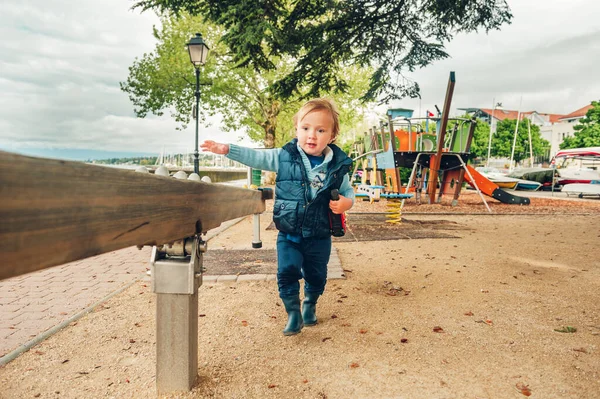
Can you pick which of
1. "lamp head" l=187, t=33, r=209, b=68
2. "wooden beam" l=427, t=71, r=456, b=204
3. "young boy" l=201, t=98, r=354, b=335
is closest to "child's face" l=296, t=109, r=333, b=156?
"young boy" l=201, t=98, r=354, b=335

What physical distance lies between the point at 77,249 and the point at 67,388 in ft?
5.92

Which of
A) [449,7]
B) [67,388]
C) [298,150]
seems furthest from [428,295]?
[449,7]

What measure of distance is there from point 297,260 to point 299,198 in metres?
0.44

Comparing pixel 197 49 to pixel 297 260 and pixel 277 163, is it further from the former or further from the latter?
pixel 297 260

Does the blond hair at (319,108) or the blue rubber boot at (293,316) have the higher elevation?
the blond hair at (319,108)

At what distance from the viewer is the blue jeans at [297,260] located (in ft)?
9.33

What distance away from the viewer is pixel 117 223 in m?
0.95

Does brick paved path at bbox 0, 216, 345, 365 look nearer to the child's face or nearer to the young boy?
the young boy

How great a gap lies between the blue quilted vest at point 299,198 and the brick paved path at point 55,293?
184 centimetres

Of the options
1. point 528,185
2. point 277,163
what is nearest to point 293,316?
point 277,163

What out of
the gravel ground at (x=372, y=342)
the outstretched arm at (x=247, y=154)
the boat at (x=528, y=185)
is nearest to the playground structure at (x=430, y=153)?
the gravel ground at (x=372, y=342)

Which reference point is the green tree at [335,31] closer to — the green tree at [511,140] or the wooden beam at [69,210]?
the wooden beam at [69,210]

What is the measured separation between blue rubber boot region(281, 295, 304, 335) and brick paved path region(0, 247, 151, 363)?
1745 millimetres

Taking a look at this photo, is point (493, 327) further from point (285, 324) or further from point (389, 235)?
point (389, 235)
